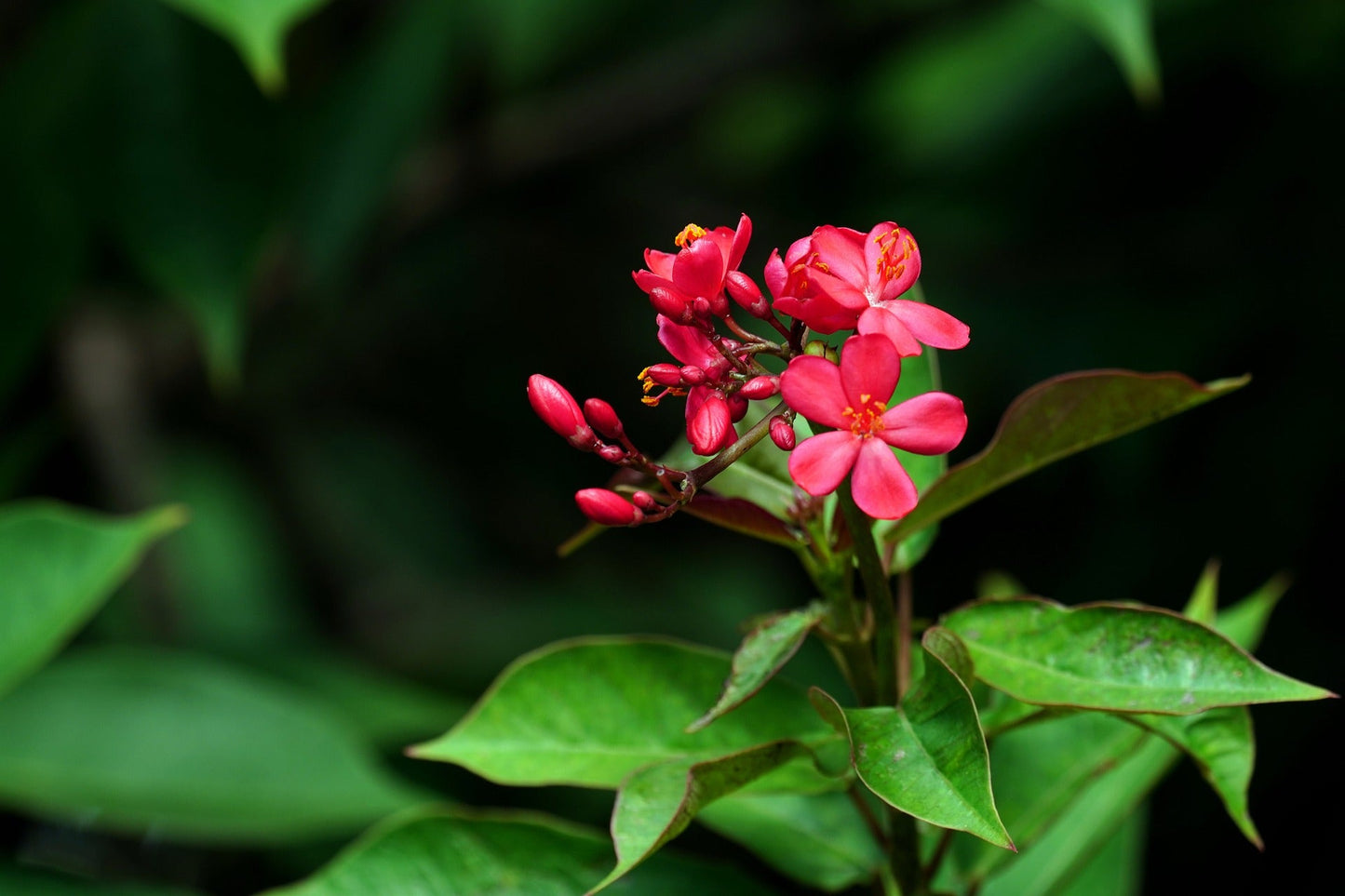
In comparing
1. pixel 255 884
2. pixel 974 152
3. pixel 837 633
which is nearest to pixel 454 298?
pixel 974 152

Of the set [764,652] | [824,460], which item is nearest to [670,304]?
[824,460]

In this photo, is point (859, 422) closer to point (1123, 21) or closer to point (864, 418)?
point (864, 418)

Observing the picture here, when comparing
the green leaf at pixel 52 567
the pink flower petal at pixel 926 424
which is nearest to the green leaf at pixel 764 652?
the pink flower petal at pixel 926 424

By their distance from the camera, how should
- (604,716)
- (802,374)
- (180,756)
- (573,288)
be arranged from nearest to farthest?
(802,374) → (604,716) → (180,756) → (573,288)

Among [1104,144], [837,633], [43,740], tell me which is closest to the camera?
[837,633]

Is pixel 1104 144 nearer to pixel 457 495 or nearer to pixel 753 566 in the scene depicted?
pixel 753 566

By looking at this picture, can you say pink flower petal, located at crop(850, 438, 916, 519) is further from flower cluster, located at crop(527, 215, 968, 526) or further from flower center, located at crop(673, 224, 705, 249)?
flower center, located at crop(673, 224, 705, 249)
